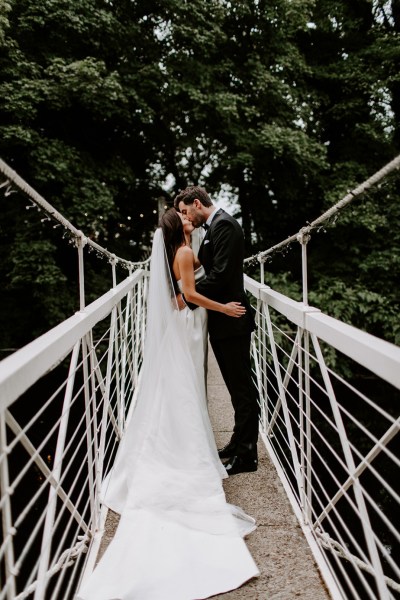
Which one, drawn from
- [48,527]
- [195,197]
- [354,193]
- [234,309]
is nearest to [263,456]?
[234,309]

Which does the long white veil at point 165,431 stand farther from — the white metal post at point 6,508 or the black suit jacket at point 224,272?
the white metal post at point 6,508

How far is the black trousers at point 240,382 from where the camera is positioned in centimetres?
238

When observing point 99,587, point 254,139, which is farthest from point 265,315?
point 254,139

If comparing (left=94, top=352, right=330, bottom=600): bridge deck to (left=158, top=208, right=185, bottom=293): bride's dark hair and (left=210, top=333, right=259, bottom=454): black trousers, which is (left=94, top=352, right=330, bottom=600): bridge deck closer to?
(left=210, top=333, right=259, bottom=454): black trousers

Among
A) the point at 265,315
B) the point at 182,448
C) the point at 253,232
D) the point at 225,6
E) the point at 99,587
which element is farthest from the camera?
the point at 253,232

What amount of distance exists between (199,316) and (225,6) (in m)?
7.55

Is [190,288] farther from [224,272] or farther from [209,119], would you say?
[209,119]

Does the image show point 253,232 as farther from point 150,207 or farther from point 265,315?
point 265,315

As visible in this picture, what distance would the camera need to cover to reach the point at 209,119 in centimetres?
845

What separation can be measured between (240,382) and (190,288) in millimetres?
526

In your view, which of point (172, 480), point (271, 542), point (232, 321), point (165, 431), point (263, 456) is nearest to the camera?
point (271, 542)

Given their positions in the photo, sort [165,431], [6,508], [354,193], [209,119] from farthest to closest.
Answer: [209,119] < [165,431] < [354,193] < [6,508]

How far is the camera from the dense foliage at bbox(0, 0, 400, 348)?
7.26 m

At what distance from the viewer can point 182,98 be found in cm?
832
